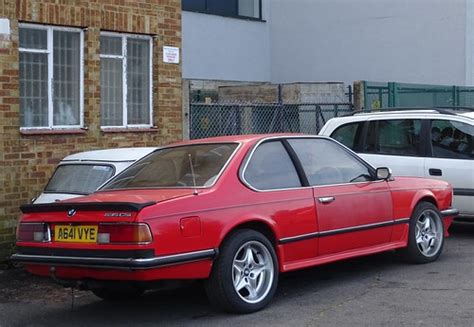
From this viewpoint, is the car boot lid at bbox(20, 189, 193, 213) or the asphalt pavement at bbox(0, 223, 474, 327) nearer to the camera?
the car boot lid at bbox(20, 189, 193, 213)

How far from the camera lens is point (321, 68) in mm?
24109

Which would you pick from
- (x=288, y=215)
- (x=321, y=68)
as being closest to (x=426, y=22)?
(x=321, y=68)

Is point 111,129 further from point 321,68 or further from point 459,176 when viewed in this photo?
point 321,68

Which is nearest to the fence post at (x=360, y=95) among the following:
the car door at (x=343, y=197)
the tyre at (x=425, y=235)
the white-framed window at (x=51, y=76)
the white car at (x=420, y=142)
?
the white car at (x=420, y=142)

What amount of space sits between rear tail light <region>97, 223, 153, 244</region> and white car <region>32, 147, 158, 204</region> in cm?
243

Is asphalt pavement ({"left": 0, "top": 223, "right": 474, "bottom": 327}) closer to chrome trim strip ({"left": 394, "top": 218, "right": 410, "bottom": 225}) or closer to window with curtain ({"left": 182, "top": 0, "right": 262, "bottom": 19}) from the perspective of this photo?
chrome trim strip ({"left": 394, "top": 218, "right": 410, "bottom": 225})

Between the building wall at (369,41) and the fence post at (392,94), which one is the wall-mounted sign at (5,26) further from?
the building wall at (369,41)

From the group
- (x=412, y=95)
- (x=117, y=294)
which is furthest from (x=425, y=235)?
(x=412, y=95)

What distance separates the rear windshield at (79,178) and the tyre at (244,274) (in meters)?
2.53

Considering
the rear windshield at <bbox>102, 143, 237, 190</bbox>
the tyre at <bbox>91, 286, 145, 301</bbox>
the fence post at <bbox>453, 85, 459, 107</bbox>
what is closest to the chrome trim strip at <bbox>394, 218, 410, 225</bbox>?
the rear windshield at <bbox>102, 143, 237, 190</bbox>

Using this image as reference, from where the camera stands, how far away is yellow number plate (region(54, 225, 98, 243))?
6.04 metres

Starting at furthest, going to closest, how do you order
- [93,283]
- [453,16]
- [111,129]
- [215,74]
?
[215,74], [453,16], [111,129], [93,283]

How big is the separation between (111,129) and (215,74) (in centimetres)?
1218

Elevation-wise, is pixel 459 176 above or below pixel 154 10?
below
